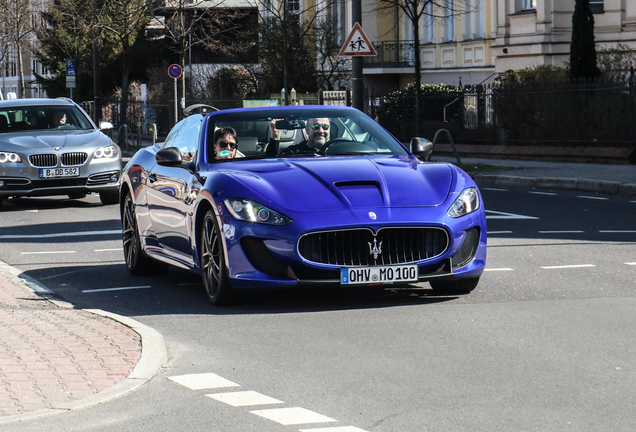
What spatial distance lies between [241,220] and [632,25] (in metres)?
26.6

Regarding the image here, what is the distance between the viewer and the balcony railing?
4818cm

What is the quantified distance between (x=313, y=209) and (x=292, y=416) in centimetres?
275

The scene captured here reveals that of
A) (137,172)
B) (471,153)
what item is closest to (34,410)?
(137,172)

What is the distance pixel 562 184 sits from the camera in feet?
65.6

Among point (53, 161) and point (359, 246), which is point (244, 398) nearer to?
point (359, 246)

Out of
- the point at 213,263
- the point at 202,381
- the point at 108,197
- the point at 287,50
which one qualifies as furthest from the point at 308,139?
the point at 287,50

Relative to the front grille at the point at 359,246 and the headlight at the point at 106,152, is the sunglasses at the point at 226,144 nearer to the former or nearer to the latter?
the front grille at the point at 359,246

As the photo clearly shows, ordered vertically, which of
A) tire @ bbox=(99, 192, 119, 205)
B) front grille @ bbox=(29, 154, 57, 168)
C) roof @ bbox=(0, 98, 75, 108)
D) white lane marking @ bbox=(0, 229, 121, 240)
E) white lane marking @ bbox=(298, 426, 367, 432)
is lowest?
white lane marking @ bbox=(0, 229, 121, 240)

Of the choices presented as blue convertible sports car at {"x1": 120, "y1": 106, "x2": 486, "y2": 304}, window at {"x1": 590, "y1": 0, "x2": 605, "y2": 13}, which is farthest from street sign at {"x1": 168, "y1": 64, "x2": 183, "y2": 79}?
blue convertible sports car at {"x1": 120, "y1": 106, "x2": 486, "y2": 304}

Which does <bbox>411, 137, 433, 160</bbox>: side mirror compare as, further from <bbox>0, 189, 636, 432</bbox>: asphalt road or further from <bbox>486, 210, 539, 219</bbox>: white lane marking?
<bbox>486, 210, 539, 219</bbox>: white lane marking

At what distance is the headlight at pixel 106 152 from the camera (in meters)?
17.6

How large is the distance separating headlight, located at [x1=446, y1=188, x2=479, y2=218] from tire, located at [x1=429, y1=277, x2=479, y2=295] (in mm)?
570

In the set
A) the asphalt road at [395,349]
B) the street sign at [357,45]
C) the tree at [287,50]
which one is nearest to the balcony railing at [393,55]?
the tree at [287,50]

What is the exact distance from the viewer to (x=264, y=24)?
43.9m
